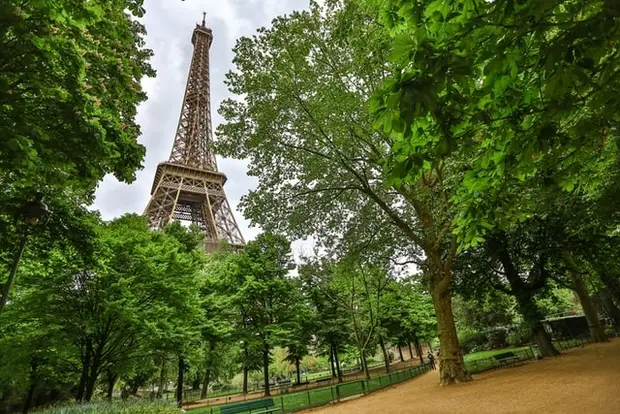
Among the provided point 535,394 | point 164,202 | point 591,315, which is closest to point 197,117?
point 164,202

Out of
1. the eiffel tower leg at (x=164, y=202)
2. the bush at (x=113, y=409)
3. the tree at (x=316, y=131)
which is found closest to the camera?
the bush at (x=113, y=409)

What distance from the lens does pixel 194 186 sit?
1587 inches

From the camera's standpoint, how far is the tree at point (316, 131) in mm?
11062

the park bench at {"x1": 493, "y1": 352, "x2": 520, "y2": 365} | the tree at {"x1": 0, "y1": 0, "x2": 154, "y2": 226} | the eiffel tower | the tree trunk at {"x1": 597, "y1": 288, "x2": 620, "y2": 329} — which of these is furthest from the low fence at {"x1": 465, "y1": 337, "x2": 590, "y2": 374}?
the eiffel tower

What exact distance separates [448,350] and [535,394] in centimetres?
394

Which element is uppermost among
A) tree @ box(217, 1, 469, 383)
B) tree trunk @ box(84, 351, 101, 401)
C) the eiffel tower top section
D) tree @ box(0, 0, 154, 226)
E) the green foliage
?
the eiffel tower top section

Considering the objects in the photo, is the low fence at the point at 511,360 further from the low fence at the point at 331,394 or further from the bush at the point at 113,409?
the bush at the point at 113,409

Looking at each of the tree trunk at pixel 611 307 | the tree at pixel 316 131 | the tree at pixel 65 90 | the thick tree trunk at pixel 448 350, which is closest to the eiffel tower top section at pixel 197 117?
the tree at pixel 316 131

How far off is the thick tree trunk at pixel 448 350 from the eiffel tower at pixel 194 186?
28.9 m

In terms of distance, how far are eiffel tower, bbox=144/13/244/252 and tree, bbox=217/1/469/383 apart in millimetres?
24094

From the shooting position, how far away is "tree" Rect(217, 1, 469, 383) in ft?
36.3

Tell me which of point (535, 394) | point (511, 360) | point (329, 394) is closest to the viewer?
point (535, 394)

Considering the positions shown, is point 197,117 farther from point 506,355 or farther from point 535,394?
point 535,394

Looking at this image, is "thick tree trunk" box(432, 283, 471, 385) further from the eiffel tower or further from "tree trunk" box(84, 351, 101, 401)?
the eiffel tower
